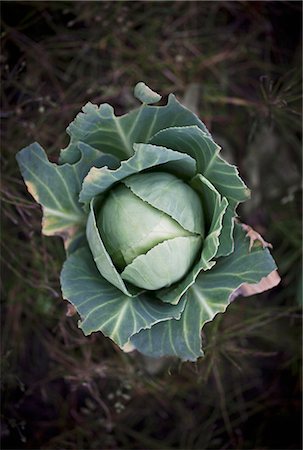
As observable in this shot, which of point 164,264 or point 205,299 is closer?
point 164,264

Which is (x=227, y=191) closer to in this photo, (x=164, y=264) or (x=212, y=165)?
(x=212, y=165)

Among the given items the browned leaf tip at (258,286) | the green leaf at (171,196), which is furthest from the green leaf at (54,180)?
the browned leaf tip at (258,286)

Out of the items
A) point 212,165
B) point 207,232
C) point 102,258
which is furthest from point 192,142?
point 102,258

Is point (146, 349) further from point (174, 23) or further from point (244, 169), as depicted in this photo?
point (174, 23)

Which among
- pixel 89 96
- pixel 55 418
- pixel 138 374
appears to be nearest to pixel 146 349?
pixel 138 374

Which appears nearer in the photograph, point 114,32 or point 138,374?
point 138,374

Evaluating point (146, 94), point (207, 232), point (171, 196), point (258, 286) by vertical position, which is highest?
point (146, 94)

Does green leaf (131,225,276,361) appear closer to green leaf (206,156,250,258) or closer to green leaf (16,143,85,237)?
green leaf (206,156,250,258)
